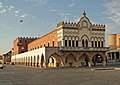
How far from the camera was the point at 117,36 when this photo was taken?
124 metres

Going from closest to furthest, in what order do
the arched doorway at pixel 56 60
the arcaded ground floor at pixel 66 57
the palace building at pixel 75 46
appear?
the arcaded ground floor at pixel 66 57, the palace building at pixel 75 46, the arched doorway at pixel 56 60

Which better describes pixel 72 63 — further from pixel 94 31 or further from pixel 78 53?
pixel 94 31

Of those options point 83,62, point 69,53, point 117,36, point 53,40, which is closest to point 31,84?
point 69,53

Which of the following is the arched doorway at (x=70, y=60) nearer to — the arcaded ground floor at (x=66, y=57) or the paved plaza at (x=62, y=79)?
the arcaded ground floor at (x=66, y=57)

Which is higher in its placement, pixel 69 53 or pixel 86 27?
pixel 86 27

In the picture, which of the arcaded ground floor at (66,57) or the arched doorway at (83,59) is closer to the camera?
the arcaded ground floor at (66,57)

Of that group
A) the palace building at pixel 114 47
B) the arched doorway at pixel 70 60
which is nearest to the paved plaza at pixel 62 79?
the arched doorway at pixel 70 60

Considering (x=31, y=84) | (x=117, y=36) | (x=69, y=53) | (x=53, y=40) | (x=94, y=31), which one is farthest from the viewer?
(x=117, y=36)

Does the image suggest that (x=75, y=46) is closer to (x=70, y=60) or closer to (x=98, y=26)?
(x=70, y=60)

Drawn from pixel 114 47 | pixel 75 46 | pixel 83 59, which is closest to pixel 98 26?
pixel 75 46

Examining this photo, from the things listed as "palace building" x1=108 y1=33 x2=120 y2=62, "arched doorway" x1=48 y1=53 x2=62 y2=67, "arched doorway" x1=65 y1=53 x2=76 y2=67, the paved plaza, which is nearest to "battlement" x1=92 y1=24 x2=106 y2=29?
"arched doorway" x1=65 y1=53 x2=76 y2=67

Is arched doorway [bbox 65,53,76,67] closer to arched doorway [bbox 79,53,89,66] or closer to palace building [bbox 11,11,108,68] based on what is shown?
palace building [bbox 11,11,108,68]

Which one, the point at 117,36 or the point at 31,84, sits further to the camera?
the point at 117,36

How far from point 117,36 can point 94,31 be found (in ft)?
216
